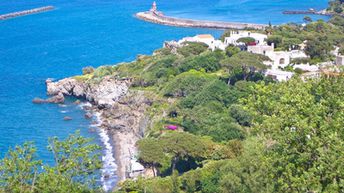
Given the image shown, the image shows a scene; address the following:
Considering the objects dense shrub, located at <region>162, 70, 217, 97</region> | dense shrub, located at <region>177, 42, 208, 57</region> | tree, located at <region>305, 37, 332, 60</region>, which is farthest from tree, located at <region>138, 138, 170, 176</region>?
dense shrub, located at <region>177, 42, 208, 57</region>

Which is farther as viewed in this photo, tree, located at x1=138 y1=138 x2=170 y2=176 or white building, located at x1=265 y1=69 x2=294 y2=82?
white building, located at x1=265 y1=69 x2=294 y2=82

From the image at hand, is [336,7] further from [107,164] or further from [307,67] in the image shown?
[107,164]

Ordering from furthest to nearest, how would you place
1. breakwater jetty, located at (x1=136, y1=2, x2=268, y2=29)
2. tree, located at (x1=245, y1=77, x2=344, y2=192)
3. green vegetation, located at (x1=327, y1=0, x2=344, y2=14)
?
green vegetation, located at (x1=327, y1=0, x2=344, y2=14), breakwater jetty, located at (x1=136, y1=2, x2=268, y2=29), tree, located at (x1=245, y1=77, x2=344, y2=192)

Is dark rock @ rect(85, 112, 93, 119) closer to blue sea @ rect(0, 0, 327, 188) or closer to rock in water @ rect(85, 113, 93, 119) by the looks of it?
rock in water @ rect(85, 113, 93, 119)

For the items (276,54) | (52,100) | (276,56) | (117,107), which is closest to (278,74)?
(276,56)

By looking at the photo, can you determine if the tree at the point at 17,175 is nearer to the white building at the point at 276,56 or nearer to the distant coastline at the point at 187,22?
the white building at the point at 276,56

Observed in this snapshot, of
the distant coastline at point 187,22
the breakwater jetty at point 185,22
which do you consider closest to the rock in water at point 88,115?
the breakwater jetty at point 185,22
